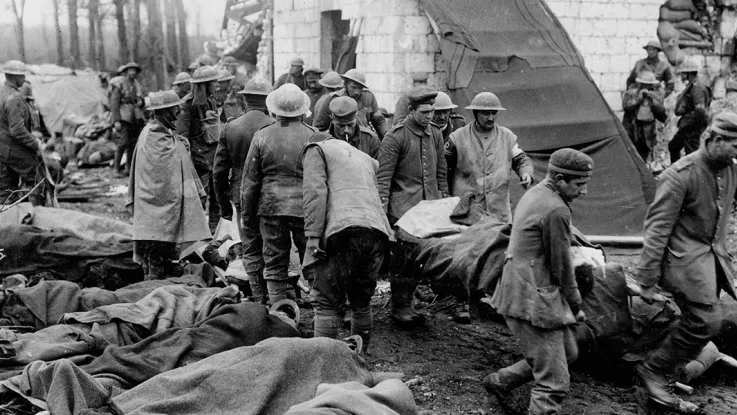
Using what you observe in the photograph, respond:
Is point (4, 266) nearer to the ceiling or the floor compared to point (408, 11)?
nearer to the floor

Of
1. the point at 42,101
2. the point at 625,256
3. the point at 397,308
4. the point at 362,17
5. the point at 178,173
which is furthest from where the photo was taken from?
the point at 42,101

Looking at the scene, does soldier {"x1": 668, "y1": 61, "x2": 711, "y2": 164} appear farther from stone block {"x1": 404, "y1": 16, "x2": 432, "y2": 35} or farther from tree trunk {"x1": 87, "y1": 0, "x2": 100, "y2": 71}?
tree trunk {"x1": 87, "y1": 0, "x2": 100, "y2": 71}

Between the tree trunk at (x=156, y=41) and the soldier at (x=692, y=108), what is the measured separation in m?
15.2

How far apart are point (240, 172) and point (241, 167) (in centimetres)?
9

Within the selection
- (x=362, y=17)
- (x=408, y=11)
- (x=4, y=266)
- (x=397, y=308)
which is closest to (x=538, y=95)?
(x=408, y=11)

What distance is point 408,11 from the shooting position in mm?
11383

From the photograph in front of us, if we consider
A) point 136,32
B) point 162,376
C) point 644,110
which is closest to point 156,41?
point 136,32

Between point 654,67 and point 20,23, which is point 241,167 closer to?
point 654,67

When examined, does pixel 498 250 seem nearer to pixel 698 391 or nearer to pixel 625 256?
pixel 698 391

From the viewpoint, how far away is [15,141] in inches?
366

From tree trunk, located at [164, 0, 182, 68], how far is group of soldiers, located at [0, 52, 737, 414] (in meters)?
15.4

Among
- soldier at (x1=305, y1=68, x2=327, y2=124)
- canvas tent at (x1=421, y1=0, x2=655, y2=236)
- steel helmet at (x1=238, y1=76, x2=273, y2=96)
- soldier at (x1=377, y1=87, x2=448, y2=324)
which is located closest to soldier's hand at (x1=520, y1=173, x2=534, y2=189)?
soldier at (x1=377, y1=87, x2=448, y2=324)

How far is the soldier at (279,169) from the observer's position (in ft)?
20.5

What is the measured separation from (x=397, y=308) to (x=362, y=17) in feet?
21.3
